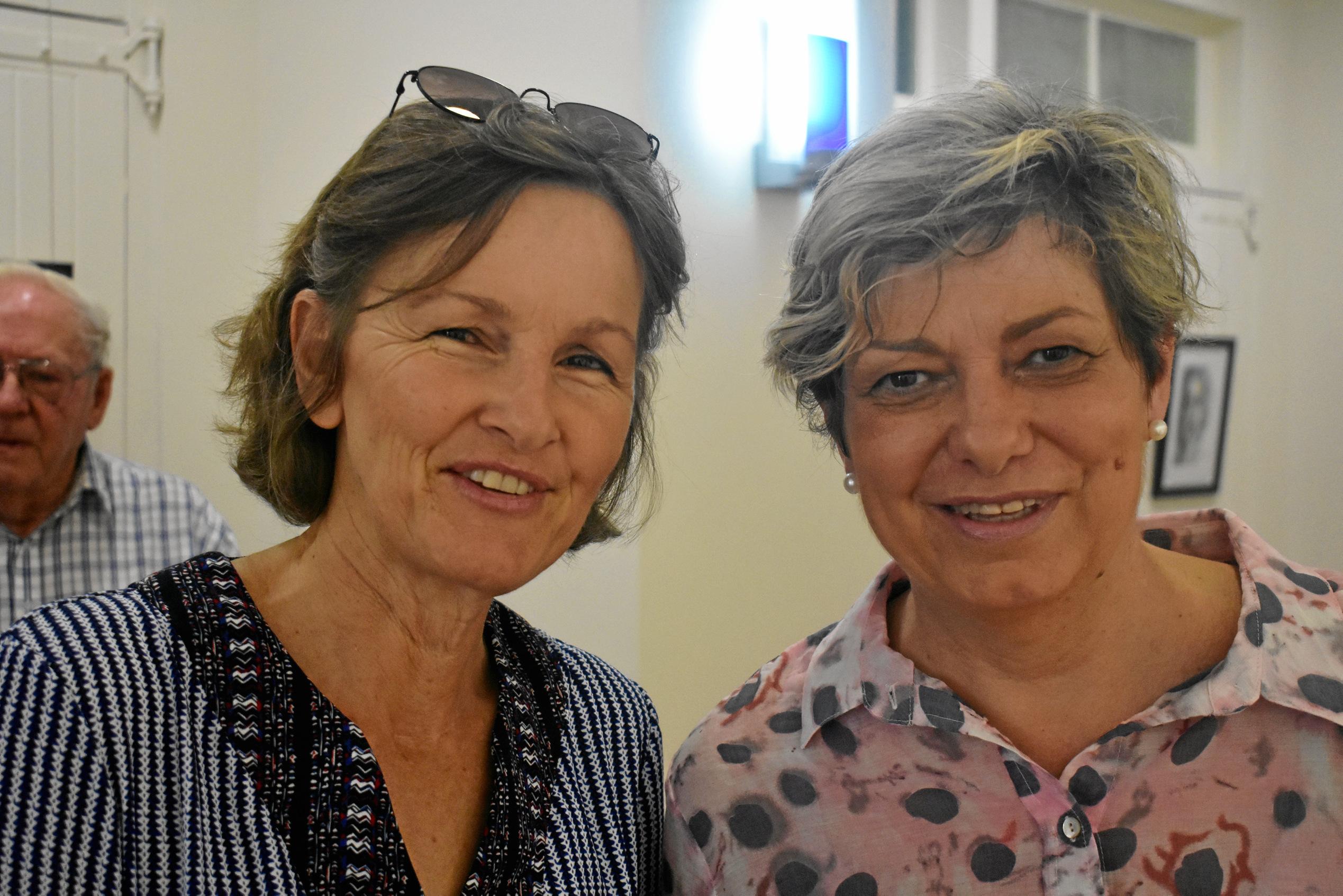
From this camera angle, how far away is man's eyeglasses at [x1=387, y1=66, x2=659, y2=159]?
1326mm

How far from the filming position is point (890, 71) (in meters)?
3.54

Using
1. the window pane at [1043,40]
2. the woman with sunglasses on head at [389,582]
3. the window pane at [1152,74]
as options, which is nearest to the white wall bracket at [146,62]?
the woman with sunglasses on head at [389,582]

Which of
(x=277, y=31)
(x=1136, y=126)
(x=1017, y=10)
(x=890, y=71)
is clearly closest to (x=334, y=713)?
(x=1136, y=126)

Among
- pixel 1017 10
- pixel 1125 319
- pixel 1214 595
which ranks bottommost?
pixel 1214 595

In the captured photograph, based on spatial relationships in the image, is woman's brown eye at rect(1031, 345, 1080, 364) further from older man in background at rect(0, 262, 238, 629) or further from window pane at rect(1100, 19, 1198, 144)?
window pane at rect(1100, 19, 1198, 144)

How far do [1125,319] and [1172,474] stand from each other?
Answer: 3.84 meters

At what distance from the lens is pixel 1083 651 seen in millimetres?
1426

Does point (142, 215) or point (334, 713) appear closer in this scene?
point (334, 713)

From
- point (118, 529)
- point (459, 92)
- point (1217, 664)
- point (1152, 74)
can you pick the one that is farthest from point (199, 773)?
point (1152, 74)

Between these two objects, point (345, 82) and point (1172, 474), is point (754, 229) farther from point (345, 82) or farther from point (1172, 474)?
point (1172, 474)

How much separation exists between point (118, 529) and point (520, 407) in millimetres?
2213

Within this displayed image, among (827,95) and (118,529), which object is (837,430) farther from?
(118,529)

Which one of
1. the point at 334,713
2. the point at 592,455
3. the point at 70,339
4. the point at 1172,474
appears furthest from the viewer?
the point at 1172,474

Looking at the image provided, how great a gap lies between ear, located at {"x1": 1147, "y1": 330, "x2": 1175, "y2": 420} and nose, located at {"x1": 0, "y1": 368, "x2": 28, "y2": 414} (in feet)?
8.85
